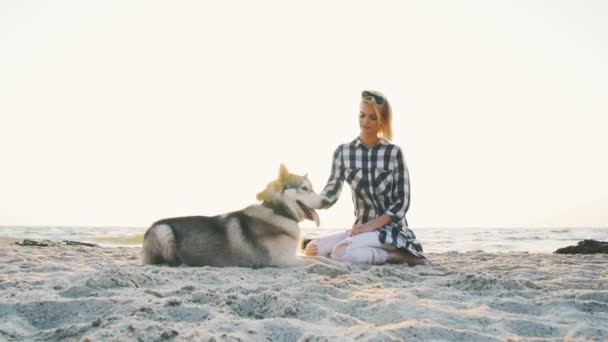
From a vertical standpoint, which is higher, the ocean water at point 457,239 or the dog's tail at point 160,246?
the dog's tail at point 160,246

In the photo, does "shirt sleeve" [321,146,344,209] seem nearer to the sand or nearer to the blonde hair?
the blonde hair

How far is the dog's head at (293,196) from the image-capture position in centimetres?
537

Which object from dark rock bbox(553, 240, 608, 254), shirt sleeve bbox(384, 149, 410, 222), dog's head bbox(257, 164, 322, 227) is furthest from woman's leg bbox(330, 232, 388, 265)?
dark rock bbox(553, 240, 608, 254)

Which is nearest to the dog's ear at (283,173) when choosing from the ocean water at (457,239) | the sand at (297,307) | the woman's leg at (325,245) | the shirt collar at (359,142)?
the shirt collar at (359,142)

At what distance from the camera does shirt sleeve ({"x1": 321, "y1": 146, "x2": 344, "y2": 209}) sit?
561 cm

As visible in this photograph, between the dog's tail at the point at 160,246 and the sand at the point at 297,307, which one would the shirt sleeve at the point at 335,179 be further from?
the dog's tail at the point at 160,246

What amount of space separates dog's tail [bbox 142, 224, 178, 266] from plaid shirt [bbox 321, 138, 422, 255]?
1.75 meters

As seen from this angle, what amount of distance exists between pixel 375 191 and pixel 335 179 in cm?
51

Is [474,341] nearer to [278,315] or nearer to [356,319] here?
[356,319]

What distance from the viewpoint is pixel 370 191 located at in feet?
18.1

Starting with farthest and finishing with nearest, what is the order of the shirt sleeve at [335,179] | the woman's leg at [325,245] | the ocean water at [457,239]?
the ocean water at [457,239], the woman's leg at [325,245], the shirt sleeve at [335,179]

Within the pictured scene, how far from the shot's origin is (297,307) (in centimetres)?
295

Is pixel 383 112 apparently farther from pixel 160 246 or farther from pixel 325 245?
pixel 160 246

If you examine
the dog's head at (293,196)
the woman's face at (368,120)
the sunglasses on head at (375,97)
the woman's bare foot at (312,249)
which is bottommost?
the woman's bare foot at (312,249)
